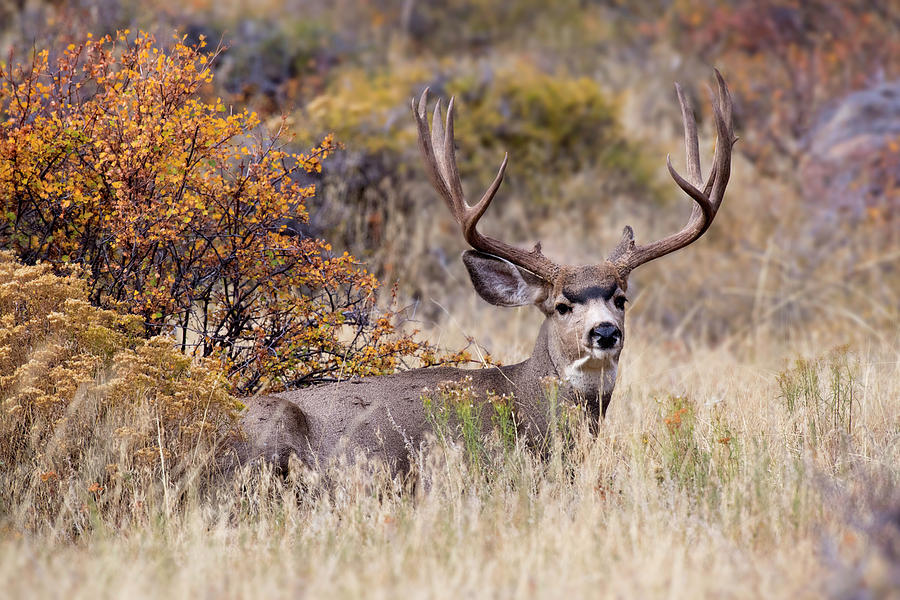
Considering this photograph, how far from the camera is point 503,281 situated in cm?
693

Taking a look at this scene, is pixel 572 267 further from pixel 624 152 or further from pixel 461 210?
pixel 624 152

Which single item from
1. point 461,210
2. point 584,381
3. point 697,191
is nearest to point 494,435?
point 584,381

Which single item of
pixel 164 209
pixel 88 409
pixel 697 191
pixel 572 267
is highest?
pixel 697 191

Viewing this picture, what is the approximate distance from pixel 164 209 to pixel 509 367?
2.26 m

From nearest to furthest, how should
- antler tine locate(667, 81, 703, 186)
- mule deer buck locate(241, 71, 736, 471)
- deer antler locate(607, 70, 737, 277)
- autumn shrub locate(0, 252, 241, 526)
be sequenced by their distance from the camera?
autumn shrub locate(0, 252, 241, 526), mule deer buck locate(241, 71, 736, 471), deer antler locate(607, 70, 737, 277), antler tine locate(667, 81, 703, 186)

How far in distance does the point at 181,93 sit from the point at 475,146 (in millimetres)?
8456

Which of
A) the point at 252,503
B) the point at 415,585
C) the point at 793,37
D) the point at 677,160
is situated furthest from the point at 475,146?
the point at 415,585

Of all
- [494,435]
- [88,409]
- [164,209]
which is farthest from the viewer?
[164,209]

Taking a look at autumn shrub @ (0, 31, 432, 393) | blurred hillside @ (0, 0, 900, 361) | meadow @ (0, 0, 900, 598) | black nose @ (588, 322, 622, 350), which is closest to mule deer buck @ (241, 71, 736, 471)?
black nose @ (588, 322, 622, 350)

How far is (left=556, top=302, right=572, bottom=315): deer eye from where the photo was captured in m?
6.57

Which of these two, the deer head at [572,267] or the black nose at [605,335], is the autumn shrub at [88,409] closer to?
the deer head at [572,267]

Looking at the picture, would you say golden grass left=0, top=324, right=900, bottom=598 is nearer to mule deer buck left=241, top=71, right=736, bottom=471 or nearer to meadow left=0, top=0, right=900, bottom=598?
meadow left=0, top=0, right=900, bottom=598

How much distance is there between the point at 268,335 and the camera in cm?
705

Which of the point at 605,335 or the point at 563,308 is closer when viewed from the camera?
the point at 605,335
